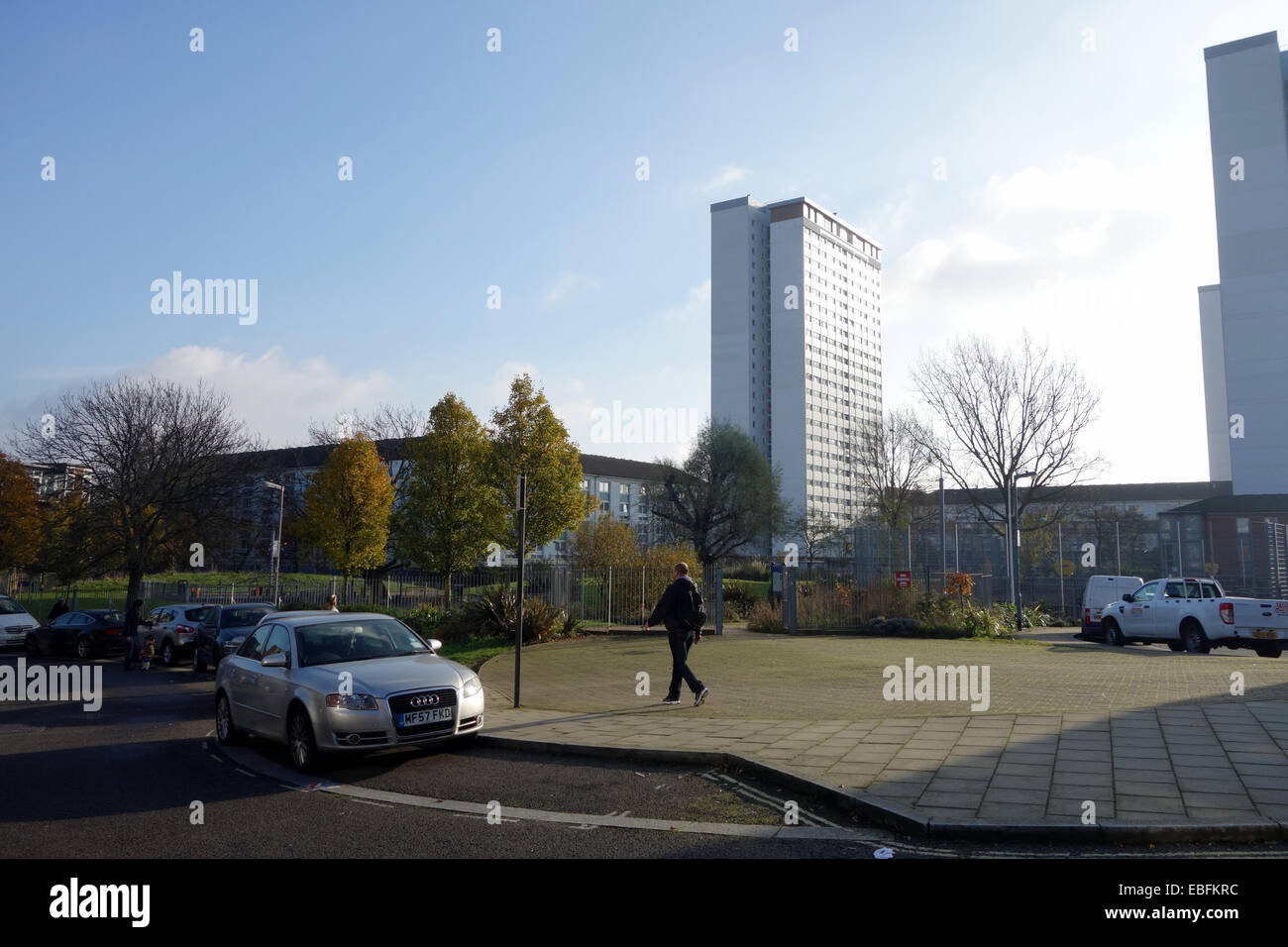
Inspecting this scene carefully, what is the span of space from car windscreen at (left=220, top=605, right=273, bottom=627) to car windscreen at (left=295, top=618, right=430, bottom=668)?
1100cm

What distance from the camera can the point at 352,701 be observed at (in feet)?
27.3

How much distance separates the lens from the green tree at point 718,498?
2253 inches

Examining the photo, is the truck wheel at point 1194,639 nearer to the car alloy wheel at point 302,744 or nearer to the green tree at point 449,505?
the car alloy wheel at point 302,744

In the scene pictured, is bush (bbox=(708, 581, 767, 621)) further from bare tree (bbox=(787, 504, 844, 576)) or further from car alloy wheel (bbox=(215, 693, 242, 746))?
bare tree (bbox=(787, 504, 844, 576))

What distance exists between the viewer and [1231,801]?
594 centimetres

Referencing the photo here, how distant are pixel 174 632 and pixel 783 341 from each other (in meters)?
107

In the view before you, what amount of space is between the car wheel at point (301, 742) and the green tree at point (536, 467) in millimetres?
22796

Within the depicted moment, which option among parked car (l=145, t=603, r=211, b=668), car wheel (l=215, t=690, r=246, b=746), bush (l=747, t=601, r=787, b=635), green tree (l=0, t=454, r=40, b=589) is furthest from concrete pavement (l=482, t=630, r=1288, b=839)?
green tree (l=0, t=454, r=40, b=589)

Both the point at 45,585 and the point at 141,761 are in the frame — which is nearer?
the point at 141,761

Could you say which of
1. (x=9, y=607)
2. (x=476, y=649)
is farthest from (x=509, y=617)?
(x=9, y=607)

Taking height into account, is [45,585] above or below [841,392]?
below

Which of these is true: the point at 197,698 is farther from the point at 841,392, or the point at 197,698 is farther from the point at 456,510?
the point at 841,392
